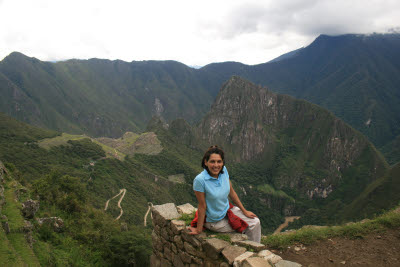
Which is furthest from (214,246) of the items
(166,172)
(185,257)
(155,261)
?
(166,172)

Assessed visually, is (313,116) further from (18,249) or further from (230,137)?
(18,249)

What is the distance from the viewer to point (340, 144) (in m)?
135

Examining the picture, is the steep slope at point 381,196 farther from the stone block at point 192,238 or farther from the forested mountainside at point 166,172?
the stone block at point 192,238

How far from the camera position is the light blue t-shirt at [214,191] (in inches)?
218

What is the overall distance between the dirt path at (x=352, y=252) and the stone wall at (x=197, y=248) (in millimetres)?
1605

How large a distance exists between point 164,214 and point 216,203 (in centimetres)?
235

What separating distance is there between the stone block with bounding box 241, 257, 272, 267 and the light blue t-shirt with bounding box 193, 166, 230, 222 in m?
1.27

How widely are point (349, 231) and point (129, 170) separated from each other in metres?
71.9

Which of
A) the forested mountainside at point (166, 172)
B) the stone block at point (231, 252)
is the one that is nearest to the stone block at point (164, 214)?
the stone block at point (231, 252)

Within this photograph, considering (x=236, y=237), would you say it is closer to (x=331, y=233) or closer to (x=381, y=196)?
(x=331, y=233)

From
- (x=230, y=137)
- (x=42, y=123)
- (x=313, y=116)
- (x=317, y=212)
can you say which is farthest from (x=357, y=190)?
(x=42, y=123)

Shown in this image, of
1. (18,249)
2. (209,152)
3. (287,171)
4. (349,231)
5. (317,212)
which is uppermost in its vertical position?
(209,152)

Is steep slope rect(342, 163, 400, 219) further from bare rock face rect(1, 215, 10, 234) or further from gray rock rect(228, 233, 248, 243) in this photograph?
bare rock face rect(1, 215, 10, 234)

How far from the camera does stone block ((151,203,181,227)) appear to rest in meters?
7.16
